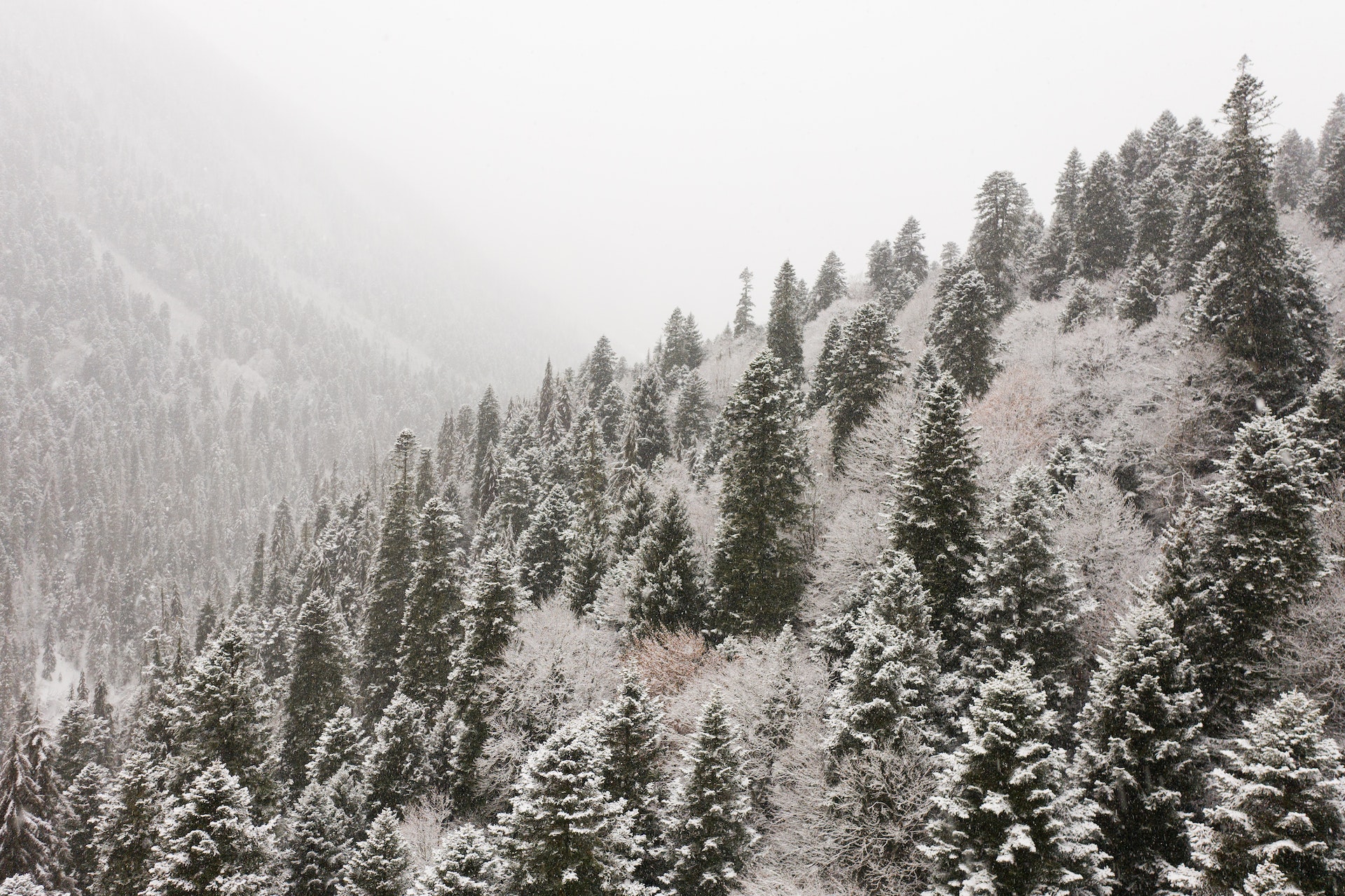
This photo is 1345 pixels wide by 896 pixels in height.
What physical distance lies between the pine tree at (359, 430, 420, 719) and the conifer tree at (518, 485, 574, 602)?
27.5ft

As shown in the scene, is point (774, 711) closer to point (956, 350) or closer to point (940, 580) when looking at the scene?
point (940, 580)

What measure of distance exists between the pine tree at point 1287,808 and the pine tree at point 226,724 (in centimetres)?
3569

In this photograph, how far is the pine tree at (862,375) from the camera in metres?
41.0

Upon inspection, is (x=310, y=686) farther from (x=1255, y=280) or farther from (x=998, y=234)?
(x=998, y=234)

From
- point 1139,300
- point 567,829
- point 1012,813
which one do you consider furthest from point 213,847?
point 1139,300

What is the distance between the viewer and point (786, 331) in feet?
206

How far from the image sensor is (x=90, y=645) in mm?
139000

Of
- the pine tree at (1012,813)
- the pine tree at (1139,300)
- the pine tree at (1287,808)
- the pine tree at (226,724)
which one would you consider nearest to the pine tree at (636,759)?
the pine tree at (1012,813)

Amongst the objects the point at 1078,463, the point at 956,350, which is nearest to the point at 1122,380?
the point at 1078,463

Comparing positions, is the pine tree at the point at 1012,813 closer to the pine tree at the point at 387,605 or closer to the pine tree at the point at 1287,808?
the pine tree at the point at 1287,808

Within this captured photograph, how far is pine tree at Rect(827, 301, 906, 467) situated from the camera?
41.0 metres

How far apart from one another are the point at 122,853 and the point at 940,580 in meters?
35.9

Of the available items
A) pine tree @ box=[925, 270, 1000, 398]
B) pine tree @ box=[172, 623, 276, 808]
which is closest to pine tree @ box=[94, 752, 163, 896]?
pine tree @ box=[172, 623, 276, 808]

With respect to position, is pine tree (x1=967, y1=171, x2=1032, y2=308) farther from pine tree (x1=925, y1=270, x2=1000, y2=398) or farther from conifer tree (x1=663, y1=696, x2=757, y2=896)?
conifer tree (x1=663, y1=696, x2=757, y2=896)
